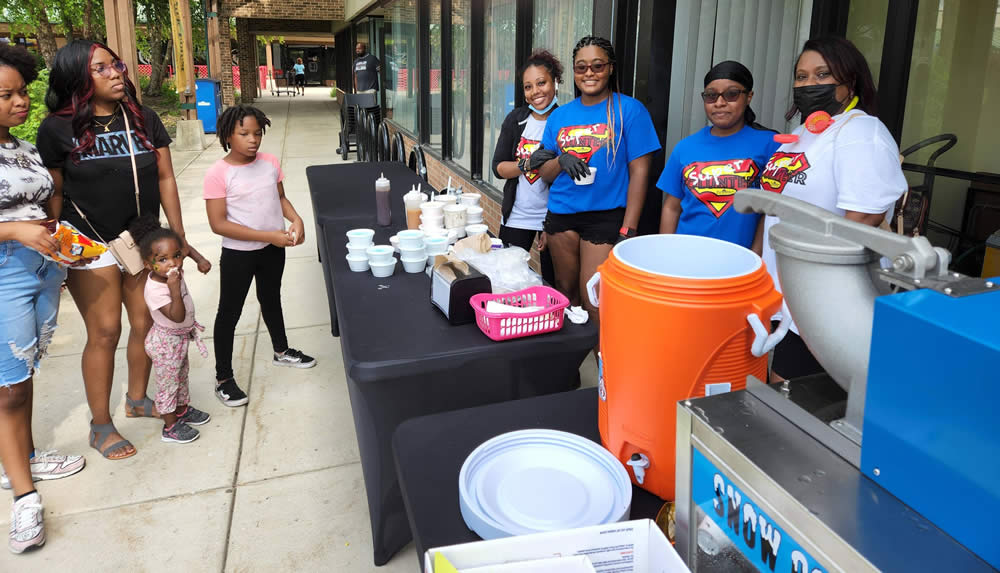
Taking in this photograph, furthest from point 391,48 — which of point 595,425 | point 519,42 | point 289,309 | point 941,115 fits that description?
point 595,425

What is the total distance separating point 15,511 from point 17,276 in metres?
0.90

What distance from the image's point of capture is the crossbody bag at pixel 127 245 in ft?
8.77

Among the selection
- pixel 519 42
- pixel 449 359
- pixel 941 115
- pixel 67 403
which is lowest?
pixel 67 403

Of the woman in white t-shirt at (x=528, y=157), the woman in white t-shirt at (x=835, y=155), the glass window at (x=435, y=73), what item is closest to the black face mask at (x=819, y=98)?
the woman in white t-shirt at (x=835, y=155)

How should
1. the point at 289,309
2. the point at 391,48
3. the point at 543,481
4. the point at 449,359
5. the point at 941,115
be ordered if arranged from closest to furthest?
the point at 543,481 < the point at 449,359 < the point at 941,115 < the point at 289,309 < the point at 391,48

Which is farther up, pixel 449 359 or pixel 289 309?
pixel 449 359

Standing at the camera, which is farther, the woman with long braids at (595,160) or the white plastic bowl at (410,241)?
the woman with long braids at (595,160)

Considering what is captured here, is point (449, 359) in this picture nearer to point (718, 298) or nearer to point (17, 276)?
point (718, 298)

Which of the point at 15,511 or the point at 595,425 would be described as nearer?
the point at 595,425

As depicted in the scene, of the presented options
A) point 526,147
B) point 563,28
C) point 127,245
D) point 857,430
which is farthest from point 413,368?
point 563,28

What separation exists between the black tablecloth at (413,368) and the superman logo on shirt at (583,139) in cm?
105

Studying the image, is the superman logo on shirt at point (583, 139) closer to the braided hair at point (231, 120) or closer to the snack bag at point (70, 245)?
the braided hair at point (231, 120)

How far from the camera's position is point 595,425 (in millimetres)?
1468

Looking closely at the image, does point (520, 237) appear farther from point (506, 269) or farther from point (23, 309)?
point (23, 309)
